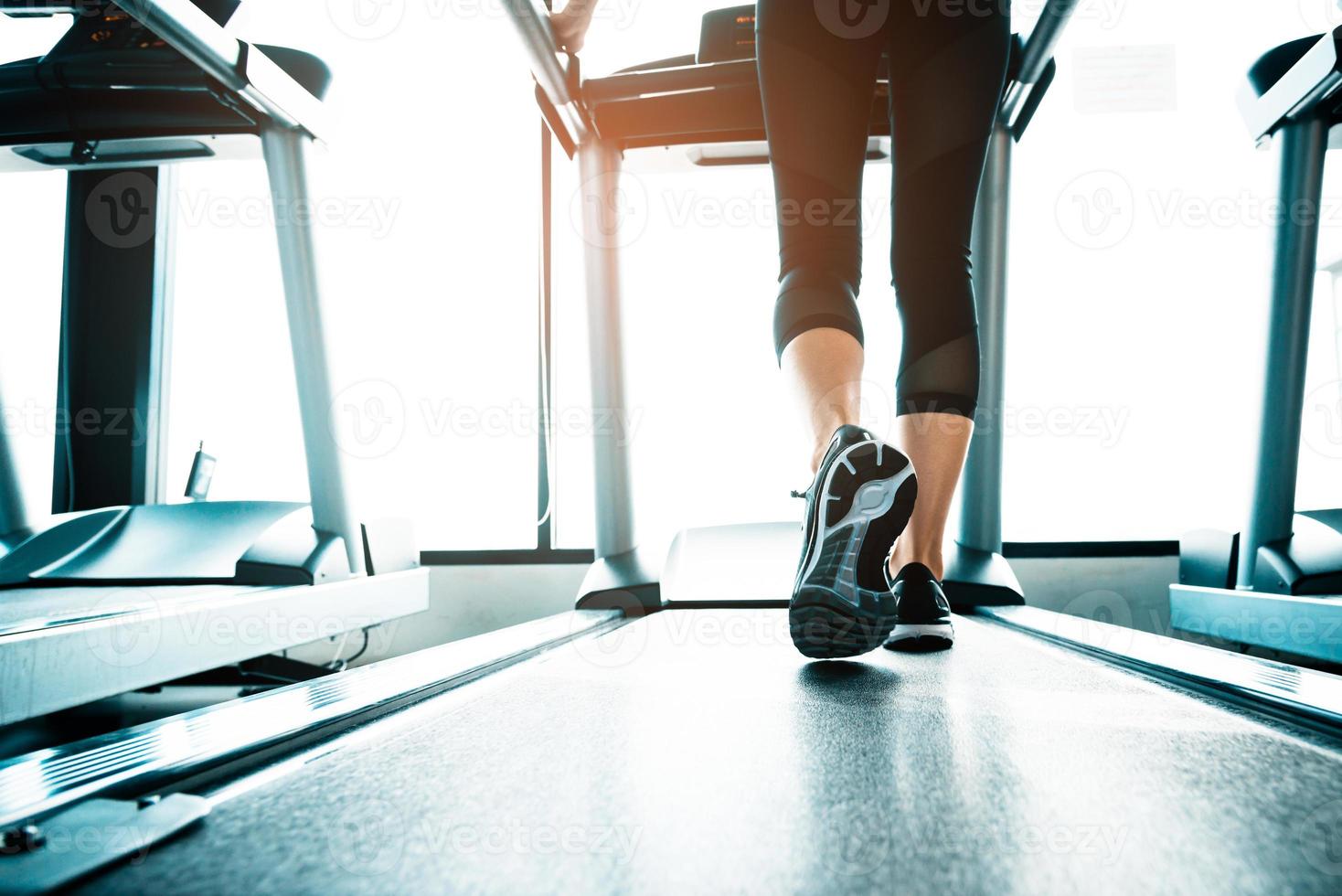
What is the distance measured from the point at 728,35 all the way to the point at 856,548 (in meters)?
1.29

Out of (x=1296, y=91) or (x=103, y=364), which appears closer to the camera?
Answer: (x=1296, y=91)

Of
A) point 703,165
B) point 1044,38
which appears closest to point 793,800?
point 1044,38

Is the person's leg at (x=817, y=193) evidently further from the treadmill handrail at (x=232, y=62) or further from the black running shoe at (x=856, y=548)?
the treadmill handrail at (x=232, y=62)

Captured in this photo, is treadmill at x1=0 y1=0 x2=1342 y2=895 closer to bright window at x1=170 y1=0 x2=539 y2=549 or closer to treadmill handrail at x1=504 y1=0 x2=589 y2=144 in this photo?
treadmill handrail at x1=504 y1=0 x2=589 y2=144

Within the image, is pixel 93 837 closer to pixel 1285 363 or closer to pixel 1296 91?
pixel 1285 363

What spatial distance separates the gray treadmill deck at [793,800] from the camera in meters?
0.33

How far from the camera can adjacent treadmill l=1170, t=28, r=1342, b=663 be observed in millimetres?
1420

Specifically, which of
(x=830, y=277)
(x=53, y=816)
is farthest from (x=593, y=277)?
(x=53, y=816)

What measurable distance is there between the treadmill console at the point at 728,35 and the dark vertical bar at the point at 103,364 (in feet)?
6.29

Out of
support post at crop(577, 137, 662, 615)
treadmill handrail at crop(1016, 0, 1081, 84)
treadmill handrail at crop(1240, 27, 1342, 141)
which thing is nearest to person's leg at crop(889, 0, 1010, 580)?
treadmill handrail at crop(1016, 0, 1081, 84)

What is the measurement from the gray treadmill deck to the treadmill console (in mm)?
1376

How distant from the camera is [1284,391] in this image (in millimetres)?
1553

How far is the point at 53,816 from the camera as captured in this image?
1.34ft

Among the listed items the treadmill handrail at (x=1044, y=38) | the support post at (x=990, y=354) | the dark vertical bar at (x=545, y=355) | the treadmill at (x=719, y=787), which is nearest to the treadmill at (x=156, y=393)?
the dark vertical bar at (x=545, y=355)
